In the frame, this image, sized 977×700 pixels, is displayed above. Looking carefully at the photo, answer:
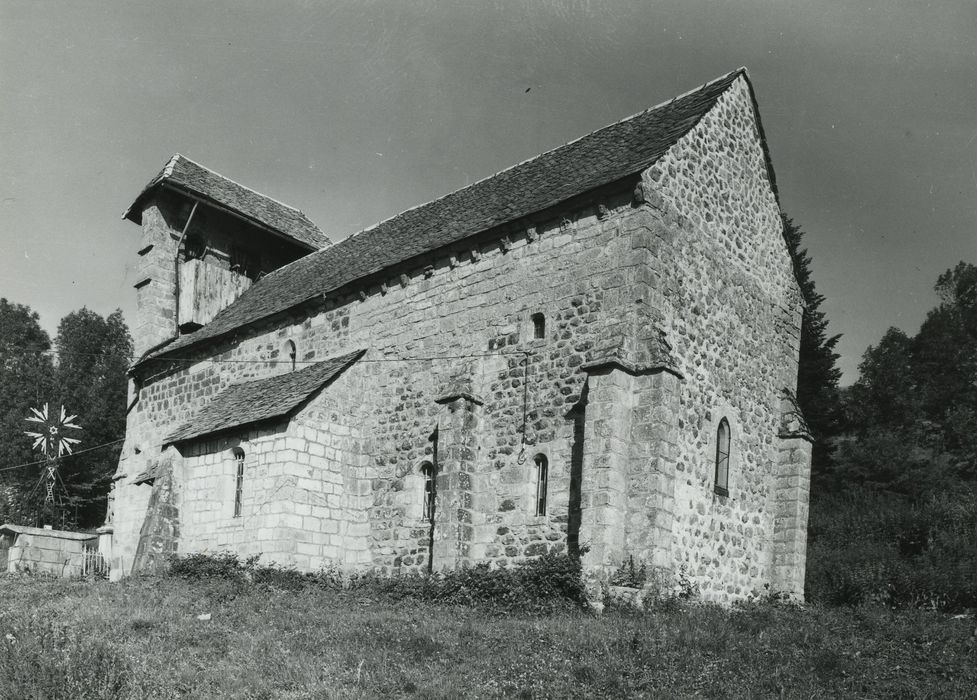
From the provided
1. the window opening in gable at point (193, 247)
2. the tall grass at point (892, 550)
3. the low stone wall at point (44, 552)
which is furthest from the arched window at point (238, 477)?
the window opening in gable at point (193, 247)

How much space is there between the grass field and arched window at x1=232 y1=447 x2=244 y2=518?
5.20m

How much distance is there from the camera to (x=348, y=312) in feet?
70.4

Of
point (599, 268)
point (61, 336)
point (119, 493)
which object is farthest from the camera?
point (61, 336)

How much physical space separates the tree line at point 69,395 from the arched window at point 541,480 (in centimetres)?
4079

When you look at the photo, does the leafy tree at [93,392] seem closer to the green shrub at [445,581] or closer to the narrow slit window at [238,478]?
the narrow slit window at [238,478]

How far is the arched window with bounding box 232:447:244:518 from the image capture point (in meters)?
19.8

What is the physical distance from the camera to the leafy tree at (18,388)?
5197cm

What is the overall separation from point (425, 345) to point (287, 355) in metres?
5.22

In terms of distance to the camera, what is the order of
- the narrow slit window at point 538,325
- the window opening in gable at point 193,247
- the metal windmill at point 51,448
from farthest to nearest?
the metal windmill at point 51,448 < the window opening in gable at point 193,247 < the narrow slit window at point 538,325

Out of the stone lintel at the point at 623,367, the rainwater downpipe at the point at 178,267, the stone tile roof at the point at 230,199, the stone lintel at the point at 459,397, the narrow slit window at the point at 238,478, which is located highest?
the stone tile roof at the point at 230,199

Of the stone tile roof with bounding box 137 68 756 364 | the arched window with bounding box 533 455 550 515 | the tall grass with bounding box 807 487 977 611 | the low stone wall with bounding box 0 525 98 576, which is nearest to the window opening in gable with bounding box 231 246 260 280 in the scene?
the stone tile roof with bounding box 137 68 756 364

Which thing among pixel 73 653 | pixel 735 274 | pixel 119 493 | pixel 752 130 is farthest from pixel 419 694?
pixel 119 493

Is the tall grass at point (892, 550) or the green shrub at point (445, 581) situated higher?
the tall grass at point (892, 550)

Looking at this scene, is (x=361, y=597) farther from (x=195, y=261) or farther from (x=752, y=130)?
(x=195, y=261)
